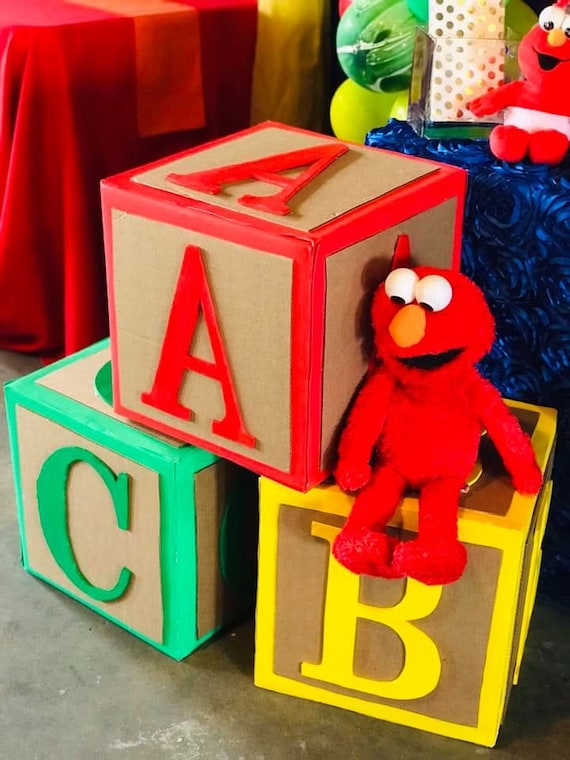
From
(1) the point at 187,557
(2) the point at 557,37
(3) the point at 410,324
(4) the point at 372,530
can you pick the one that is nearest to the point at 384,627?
(4) the point at 372,530

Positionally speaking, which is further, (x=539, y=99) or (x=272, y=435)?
A: (x=539, y=99)

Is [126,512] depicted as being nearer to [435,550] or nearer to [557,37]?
[435,550]

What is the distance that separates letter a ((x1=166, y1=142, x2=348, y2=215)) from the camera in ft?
3.01

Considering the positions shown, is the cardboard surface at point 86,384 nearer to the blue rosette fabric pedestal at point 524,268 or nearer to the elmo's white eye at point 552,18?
the blue rosette fabric pedestal at point 524,268

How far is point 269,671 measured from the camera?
1.09 metres

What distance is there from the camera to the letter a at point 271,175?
3.01 feet

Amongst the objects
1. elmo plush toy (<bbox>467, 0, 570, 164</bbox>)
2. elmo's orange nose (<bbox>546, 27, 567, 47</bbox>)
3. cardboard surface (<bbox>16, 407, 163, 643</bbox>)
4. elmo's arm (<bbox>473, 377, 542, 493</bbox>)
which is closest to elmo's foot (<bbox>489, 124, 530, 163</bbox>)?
elmo plush toy (<bbox>467, 0, 570, 164</bbox>)

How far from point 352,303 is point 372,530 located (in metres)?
0.23

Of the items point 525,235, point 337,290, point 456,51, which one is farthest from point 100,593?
point 456,51

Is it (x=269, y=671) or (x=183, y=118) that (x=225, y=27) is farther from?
(x=269, y=671)

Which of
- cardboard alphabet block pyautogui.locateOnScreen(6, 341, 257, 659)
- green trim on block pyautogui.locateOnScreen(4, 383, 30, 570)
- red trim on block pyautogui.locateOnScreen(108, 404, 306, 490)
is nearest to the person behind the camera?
red trim on block pyautogui.locateOnScreen(108, 404, 306, 490)

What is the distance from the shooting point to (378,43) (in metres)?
1.35

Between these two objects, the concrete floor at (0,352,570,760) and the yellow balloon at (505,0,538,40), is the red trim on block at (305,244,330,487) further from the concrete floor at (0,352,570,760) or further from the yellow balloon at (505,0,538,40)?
the yellow balloon at (505,0,538,40)

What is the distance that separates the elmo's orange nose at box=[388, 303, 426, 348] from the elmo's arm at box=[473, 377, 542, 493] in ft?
0.39
